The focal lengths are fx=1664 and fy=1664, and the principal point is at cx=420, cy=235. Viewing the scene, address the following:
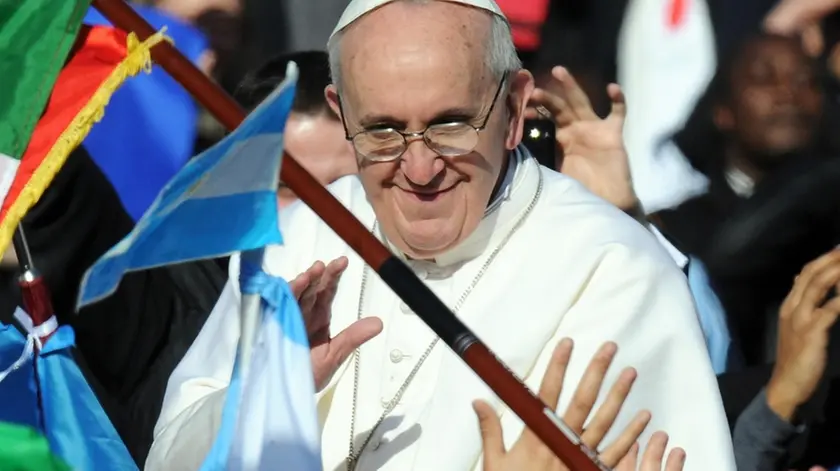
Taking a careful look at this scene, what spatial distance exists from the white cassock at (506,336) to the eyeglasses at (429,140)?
30 cm

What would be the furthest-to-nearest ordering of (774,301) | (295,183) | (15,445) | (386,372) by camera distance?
(774,301), (386,372), (295,183), (15,445)

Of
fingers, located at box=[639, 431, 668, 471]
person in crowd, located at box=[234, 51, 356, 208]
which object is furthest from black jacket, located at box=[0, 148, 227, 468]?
fingers, located at box=[639, 431, 668, 471]

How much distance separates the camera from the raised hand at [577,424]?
3025mm

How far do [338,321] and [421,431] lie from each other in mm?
400

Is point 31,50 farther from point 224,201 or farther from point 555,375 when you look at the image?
point 555,375

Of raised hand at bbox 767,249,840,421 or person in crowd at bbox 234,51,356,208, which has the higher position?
person in crowd at bbox 234,51,356,208

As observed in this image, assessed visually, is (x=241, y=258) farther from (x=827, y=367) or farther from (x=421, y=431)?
(x=827, y=367)

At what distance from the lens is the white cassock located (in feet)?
11.4

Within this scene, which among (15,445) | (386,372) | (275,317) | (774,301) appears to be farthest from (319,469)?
(774,301)

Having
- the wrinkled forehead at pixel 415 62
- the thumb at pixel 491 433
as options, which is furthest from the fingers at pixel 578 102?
the thumb at pixel 491 433

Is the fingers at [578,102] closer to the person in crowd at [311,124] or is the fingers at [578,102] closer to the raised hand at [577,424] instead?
the person in crowd at [311,124]

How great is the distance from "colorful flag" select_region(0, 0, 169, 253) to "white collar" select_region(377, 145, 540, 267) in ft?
2.54

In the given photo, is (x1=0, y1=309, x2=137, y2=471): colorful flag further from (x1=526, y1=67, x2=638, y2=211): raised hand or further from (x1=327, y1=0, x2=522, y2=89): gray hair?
(x1=526, y1=67, x2=638, y2=211): raised hand

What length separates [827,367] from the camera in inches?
175
